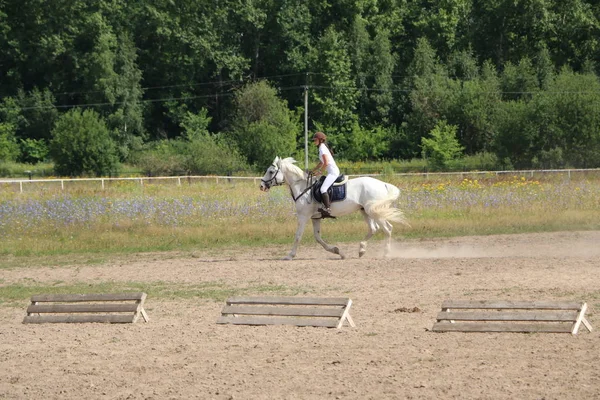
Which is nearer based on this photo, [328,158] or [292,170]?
[328,158]

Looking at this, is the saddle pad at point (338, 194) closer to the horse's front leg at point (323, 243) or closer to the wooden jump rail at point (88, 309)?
the horse's front leg at point (323, 243)

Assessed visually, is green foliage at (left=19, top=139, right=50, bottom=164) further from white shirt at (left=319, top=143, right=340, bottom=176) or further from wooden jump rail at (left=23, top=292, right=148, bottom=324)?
wooden jump rail at (left=23, top=292, right=148, bottom=324)

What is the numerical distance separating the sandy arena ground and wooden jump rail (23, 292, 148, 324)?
26 cm

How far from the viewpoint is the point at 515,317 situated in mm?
14031

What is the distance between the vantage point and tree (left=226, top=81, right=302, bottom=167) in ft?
229

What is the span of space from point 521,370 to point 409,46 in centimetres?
7675

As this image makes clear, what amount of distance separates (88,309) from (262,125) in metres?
53.7

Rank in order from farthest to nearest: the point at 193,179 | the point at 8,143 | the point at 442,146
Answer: the point at 8,143, the point at 442,146, the point at 193,179

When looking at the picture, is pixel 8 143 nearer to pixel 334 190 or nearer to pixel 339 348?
pixel 334 190

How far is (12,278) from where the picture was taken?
2308 cm

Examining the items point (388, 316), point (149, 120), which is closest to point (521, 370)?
point (388, 316)

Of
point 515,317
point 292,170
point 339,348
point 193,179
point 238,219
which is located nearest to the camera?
point 339,348

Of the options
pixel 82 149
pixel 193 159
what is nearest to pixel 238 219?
pixel 193 159

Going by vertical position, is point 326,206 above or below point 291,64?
below
